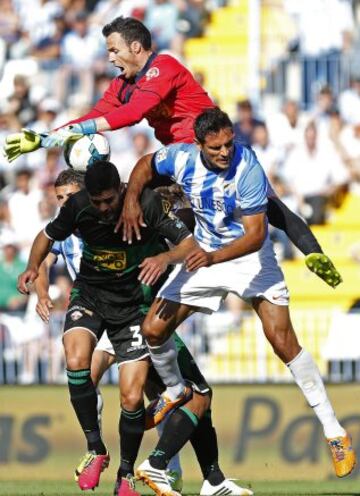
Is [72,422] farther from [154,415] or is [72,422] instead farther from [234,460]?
[154,415]

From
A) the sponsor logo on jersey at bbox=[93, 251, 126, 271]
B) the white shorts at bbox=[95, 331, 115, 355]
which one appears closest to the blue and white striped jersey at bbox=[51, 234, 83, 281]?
the white shorts at bbox=[95, 331, 115, 355]

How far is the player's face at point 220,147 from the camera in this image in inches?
412

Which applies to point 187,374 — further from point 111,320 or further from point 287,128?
point 287,128

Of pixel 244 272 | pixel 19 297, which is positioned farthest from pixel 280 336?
pixel 19 297

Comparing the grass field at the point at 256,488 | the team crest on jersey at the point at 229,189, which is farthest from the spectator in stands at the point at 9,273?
the team crest on jersey at the point at 229,189

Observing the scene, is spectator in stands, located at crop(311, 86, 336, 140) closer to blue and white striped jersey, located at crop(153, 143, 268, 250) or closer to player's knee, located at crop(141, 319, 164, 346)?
blue and white striped jersey, located at crop(153, 143, 268, 250)

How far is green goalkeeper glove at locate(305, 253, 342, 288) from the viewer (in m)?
11.1

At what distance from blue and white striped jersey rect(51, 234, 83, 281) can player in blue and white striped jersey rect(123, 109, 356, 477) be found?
1065 millimetres

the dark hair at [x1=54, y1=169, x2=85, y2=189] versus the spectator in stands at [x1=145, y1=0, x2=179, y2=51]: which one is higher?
the spectator in stands at [x1=145, y1=0, x2=179, y2=51]

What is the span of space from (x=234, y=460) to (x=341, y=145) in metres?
4.70

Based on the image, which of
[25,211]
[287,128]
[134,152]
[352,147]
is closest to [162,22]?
[134,152]

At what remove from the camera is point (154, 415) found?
11.4 meters

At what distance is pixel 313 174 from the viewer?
17922 millimetres

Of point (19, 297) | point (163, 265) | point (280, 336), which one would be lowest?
point (19, 297)
